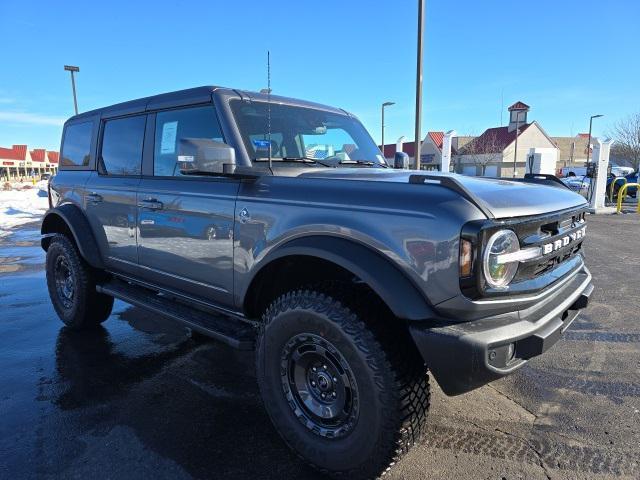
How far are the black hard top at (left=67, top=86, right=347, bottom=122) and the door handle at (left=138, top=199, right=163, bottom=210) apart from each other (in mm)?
739

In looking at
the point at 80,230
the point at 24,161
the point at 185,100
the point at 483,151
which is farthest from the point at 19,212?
the point at 24,161

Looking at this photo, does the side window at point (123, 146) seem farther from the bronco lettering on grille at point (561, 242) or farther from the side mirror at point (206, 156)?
the bronco lettering on grille at point (561, 242)

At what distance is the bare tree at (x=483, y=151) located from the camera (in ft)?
149

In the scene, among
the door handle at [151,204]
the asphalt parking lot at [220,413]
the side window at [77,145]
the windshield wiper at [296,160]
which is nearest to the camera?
the asphalt parking lot at [220,413]

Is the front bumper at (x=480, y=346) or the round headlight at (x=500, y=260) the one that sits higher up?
the round headlight at (x=500, y=260)

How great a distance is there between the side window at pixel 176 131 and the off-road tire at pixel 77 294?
5.07 ft

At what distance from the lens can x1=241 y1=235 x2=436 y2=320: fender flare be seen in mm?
2031

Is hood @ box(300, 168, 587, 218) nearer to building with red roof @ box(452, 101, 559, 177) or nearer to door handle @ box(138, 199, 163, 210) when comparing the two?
door handle @ box(138, 199, 163, 210)

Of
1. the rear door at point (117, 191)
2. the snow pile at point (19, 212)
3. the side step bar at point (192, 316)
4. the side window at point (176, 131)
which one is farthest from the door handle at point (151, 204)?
the snow pile at point (19, 212)

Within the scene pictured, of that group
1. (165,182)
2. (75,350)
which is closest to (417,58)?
(165,182)

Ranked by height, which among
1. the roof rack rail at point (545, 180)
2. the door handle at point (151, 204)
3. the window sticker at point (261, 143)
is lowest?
the door handle at point (151, 204)

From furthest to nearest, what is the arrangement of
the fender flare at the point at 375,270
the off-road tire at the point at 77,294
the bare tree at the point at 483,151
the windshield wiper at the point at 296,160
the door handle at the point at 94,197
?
the bare tree at the point at 483,151, the off-road tire at the point at 77,294, the door handle at the point at 94,197, the windshield wiper at the point at 296,160, the fender flare at the point at 375,270

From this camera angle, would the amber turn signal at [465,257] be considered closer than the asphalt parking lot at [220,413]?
Yes

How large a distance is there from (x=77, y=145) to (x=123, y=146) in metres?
1.07
